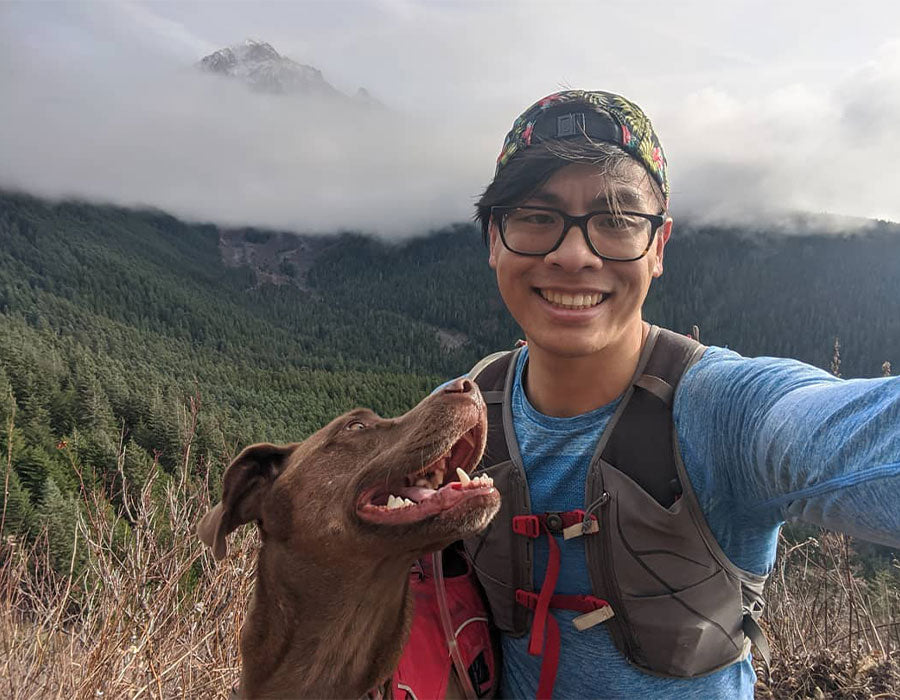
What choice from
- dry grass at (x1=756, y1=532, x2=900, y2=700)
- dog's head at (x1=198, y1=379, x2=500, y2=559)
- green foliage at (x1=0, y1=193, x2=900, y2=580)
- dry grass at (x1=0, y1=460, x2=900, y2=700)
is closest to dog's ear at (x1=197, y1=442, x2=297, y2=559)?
dog's head at (x1=198, y1=379, x2=500, y2=559)

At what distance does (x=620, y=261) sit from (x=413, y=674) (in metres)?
1.70

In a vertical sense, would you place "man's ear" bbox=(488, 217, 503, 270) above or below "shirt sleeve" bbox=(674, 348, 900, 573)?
above

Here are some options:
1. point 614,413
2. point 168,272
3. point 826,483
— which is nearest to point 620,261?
point 614,413

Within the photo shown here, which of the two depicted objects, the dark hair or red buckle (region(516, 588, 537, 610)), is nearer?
the dark hair

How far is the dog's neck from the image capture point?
232cm

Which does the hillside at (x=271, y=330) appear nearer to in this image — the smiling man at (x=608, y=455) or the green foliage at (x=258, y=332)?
the green foliage at (x=258, y=332)

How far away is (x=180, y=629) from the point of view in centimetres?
457

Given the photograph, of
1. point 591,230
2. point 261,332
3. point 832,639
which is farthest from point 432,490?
point 261,332

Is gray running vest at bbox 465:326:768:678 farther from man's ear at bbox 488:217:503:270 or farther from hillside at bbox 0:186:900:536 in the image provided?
hillside at bbox 0:186:900:536

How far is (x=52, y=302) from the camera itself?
122625mm

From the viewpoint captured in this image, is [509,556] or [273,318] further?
[273,318]

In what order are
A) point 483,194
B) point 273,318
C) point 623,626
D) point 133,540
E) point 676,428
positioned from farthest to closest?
point 273,318 → point 133,540 → point 483,194 → point 623,626 → point 676,428

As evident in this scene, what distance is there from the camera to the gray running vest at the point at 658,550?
205cm

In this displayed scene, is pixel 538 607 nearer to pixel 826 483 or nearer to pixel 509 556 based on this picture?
pixel 509 556
